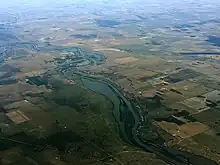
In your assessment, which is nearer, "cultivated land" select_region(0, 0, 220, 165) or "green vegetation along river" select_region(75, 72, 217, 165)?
"green vegetation along river" select_region(75, 72, 217, 165)

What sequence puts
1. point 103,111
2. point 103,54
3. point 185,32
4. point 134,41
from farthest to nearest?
point 185,32 < point 134,41 < point 103,54 < point 103,111

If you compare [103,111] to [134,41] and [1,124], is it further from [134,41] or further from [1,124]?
[134,41]

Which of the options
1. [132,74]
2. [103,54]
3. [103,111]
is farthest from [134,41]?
[103,111]

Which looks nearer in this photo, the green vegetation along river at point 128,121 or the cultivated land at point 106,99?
the green vegetation along river at point 128,121

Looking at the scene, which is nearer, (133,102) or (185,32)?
(133,102)
